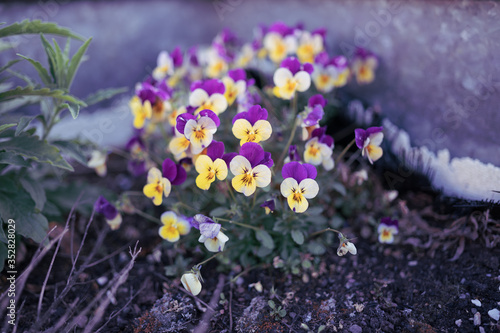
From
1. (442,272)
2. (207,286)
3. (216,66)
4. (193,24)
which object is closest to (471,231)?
(442,272)

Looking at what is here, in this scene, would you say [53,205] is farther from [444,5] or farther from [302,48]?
[444,5]

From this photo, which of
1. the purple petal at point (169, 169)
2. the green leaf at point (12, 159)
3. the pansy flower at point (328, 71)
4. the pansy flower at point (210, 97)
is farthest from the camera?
the pansy flower at point (328, 71)

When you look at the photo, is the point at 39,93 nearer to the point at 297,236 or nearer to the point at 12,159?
the point at 12,159

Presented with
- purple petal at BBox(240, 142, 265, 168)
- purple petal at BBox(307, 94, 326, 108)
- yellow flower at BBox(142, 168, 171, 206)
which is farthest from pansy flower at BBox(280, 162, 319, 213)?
yellow flower at BBox(142, 168, 171, 206)

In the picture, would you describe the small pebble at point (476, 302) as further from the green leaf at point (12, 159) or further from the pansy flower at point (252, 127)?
the green leaf at point (12, 159)

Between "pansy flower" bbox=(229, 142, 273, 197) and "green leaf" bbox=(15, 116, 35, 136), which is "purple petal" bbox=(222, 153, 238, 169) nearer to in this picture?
"pansy flower" bbox=(229, 142, 273, 197)

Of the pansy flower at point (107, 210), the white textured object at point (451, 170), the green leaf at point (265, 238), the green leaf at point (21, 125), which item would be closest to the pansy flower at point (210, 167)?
the green leaf at point (265, 238)
